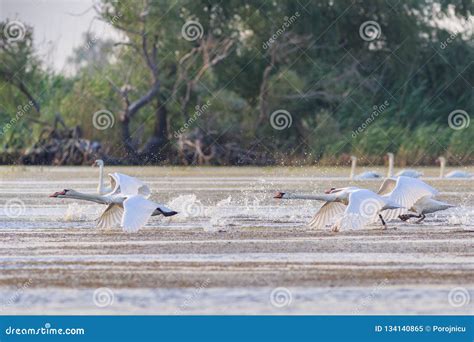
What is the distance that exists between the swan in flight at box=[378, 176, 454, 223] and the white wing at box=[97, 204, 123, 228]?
3722mm

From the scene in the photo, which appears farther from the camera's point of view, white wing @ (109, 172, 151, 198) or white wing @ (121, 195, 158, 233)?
white wing @ (109, 172, 151, 198)

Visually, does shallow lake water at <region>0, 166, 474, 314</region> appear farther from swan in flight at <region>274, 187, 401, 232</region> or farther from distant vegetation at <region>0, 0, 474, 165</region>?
distant vegetation at <region>0, 0, 474, 165</region>

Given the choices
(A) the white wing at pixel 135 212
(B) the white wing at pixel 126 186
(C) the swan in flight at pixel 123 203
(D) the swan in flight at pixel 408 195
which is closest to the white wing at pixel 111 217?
(C) the swan in flight at pixel 123 203

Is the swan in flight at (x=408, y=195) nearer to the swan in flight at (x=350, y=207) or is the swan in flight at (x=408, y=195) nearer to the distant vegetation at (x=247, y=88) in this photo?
the swan in flight at (x=350, y=207)

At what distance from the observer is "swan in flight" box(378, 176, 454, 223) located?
18.7m

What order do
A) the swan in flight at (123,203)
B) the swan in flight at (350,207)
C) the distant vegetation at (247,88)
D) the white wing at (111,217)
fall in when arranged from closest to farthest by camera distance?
1. the swan in flight at (350,207)
2. the swan in flight at (123,203)
3. the white wing at (111,217)
4. the distant vegetation at (247,88)

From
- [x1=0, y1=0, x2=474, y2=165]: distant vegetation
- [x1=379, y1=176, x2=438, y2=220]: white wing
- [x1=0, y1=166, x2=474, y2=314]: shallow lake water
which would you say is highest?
[x1=0, y1=0, x2=474, y2=165]: distant vegetation

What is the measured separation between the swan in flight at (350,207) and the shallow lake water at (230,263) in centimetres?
22

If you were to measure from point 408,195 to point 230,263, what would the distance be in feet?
15.8

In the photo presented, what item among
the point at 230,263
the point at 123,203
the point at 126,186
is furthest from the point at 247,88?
the point at 230,263

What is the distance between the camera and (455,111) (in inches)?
1874

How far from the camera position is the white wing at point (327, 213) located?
1888 cm

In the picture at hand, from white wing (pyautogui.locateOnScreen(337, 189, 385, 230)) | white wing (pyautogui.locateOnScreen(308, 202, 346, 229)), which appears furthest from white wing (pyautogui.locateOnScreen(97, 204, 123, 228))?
white wing (pyautogui.locateOnScreen(337, 189, 385, 230))

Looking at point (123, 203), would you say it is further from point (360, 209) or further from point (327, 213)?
point (360, 209)
